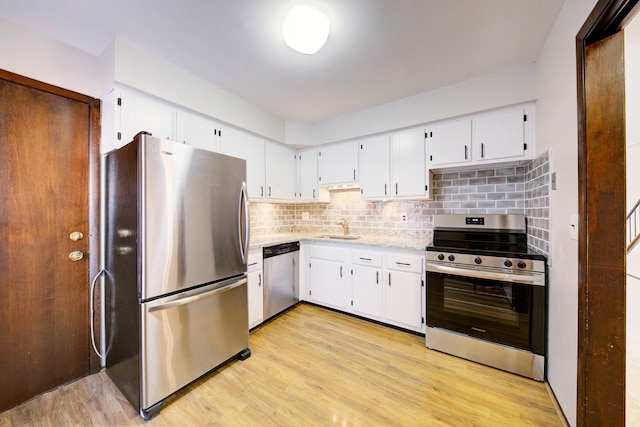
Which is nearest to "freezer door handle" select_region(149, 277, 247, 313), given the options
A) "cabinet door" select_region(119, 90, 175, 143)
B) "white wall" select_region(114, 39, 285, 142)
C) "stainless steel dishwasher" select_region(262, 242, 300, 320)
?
"stainless steel dishwasher" select_region(262, 242, 300, 320)

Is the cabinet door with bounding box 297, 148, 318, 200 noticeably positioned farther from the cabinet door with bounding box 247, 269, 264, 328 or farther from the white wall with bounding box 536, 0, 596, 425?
the white wall with bounding box 536, 0, 596, 425

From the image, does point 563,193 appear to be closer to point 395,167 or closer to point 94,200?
point 395,167

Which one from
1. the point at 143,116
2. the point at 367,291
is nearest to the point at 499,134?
the point at 367,291

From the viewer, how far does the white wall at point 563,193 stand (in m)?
1.31

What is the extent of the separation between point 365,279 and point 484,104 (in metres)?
2.10

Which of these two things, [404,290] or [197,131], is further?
[404,290]

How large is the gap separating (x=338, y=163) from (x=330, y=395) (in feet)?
8.19

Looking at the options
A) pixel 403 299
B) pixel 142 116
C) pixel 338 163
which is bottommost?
pixel 403 299

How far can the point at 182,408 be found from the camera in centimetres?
155

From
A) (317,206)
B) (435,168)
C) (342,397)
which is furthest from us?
(317,206)

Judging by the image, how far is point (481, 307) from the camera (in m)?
1.98

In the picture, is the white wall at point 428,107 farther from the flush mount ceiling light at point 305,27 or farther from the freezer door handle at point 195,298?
the freezer door handle at point 195,298

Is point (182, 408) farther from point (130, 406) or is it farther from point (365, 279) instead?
point (365, 279)

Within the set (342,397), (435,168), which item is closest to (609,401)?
(342,397)
